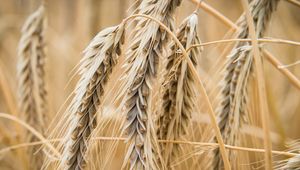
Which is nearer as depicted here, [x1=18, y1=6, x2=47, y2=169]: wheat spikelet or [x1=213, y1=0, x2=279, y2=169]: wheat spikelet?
[x1=213, y1=0, x2=279, y2=169]: wheat spikelet

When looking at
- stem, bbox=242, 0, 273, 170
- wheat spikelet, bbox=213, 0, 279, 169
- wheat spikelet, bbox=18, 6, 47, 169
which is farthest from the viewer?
wheat spikelet, bbox=18, 6, 47, 169

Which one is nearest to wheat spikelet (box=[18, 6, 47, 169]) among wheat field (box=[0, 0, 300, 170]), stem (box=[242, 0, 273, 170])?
wheat field (box=[0, 0, 300, 170])

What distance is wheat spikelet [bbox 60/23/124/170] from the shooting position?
0.77m

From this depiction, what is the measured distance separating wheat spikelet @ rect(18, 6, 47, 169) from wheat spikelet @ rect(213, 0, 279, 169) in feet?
1.80

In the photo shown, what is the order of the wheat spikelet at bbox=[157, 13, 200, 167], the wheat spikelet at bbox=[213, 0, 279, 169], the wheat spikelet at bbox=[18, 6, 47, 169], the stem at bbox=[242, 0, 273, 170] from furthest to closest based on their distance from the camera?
the wheat spikelet at bbox=[18, 6, 47, 169] < the wheat spikelet at bbox=[213, 0, 279, 169] < the wheat spikelet at bbox=[157, 13, 200, 167] < the stem at bbox=[242, 0, 273, 170]

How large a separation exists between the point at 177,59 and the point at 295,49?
5.74 feet

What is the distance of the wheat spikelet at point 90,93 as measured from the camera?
0.77 meters

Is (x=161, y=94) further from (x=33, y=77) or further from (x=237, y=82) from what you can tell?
(x=33, y=77)

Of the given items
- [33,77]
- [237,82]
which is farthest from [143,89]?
[33,77]

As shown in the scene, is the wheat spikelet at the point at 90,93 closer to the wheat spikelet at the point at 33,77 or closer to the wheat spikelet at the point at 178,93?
the wheat spikelet at the point at 178,93

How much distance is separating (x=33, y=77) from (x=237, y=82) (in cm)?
61

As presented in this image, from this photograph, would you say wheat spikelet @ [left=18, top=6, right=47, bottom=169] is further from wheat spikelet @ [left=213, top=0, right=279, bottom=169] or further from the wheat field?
wheat spikelet @ [left=213, top=0, right=279, bottom=169]

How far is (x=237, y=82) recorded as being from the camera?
937 millimetres

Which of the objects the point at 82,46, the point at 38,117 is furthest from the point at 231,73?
the point at 82,46
